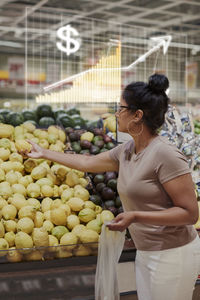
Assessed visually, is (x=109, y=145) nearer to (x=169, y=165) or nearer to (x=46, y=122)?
(x=46, y=122)

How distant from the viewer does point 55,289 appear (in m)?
2.28

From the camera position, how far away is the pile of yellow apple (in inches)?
89.4

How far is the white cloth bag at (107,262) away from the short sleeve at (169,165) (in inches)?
15.3

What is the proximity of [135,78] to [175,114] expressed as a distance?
14.5 ft

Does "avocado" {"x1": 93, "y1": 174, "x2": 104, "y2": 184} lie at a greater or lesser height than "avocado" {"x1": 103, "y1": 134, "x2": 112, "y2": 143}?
lesser

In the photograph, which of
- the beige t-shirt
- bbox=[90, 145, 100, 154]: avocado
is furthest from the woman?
bbox=[90, 145, 100, 154]: avocado

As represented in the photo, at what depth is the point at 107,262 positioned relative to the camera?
1834 mm

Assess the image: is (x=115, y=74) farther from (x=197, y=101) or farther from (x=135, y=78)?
(x=197, y=101)

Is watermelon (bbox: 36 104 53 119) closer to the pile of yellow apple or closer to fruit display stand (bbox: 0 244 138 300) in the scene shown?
the pile of yellow apple

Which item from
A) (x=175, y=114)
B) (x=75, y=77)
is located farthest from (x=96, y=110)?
(x=175, y=114)

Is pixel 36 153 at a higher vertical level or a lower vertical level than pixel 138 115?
lower

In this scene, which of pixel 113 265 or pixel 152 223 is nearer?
pixel 152 223

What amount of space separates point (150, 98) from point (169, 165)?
0.94 feet

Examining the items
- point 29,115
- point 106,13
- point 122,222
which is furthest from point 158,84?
point 106,13
